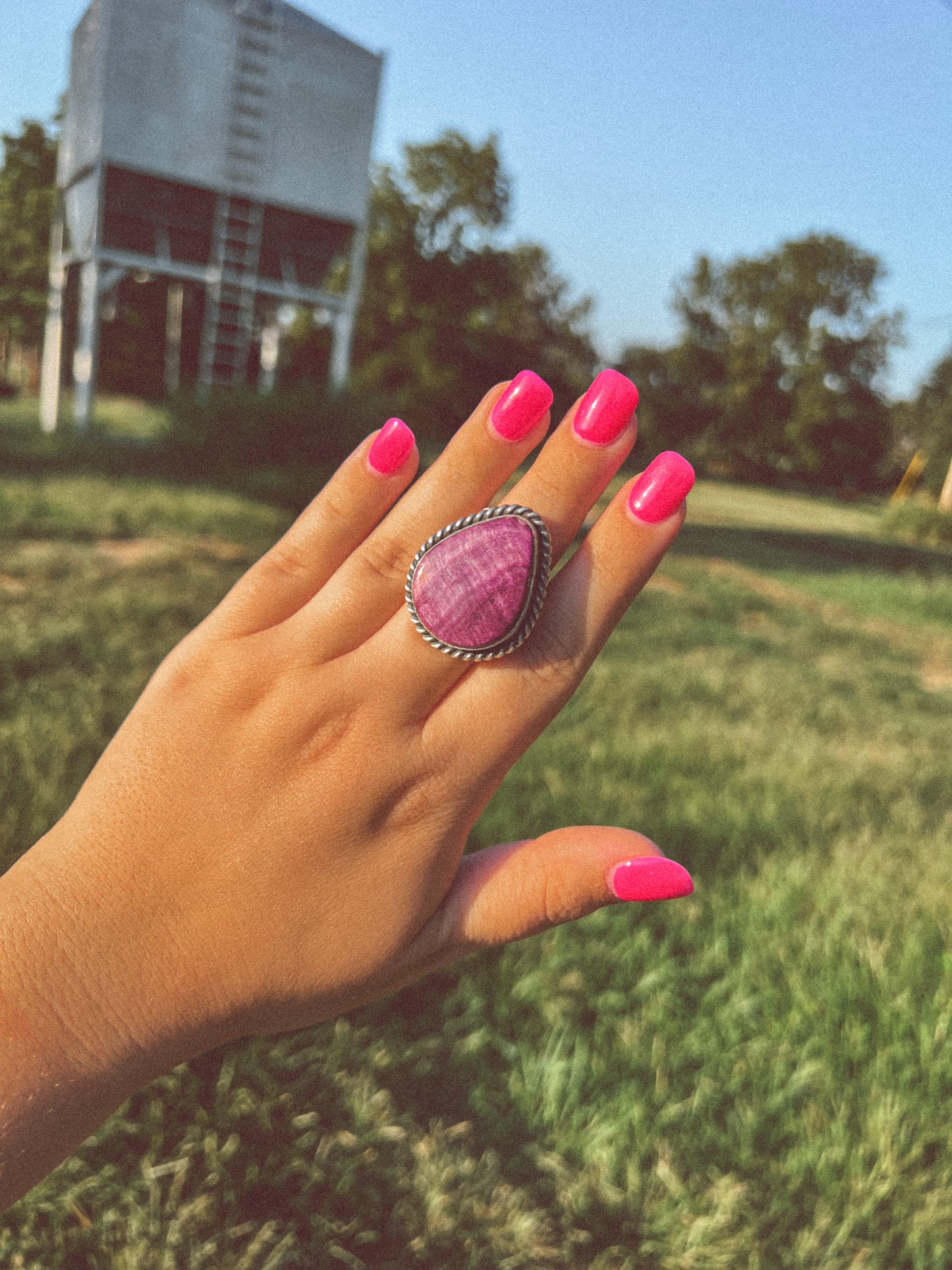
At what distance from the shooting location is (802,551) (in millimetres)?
15648

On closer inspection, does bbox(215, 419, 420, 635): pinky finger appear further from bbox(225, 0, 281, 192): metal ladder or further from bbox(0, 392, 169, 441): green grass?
bbox(225, 0, 281, 192): metal ladder

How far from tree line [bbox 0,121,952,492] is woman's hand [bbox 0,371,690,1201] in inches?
214

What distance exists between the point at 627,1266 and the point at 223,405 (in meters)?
10.0

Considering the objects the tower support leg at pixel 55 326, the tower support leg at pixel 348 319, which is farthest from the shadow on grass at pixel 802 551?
the tower support leg at pixel 55 326

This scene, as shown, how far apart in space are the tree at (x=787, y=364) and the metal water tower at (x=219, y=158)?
29.7 meters

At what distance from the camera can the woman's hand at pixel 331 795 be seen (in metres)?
1.06

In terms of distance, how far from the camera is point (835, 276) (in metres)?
39.8

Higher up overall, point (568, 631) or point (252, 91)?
point (252, 91)

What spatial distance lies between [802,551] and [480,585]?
15.8 meters

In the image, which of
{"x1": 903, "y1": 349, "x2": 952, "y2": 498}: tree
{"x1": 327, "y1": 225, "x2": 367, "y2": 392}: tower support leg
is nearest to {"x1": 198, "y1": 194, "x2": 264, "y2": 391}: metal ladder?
{"x1": 327, "y1": 225, "x2": 367, "y2": 392}: tower support leg

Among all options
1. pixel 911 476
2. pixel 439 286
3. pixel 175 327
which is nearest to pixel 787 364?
pixel 911 476

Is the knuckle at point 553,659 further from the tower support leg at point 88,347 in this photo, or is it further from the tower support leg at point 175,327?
the tower support leg at point 175,327

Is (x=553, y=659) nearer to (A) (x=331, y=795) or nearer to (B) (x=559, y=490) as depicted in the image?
(B) (x=559, y=490)

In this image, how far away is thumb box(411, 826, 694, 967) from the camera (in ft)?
3.91
